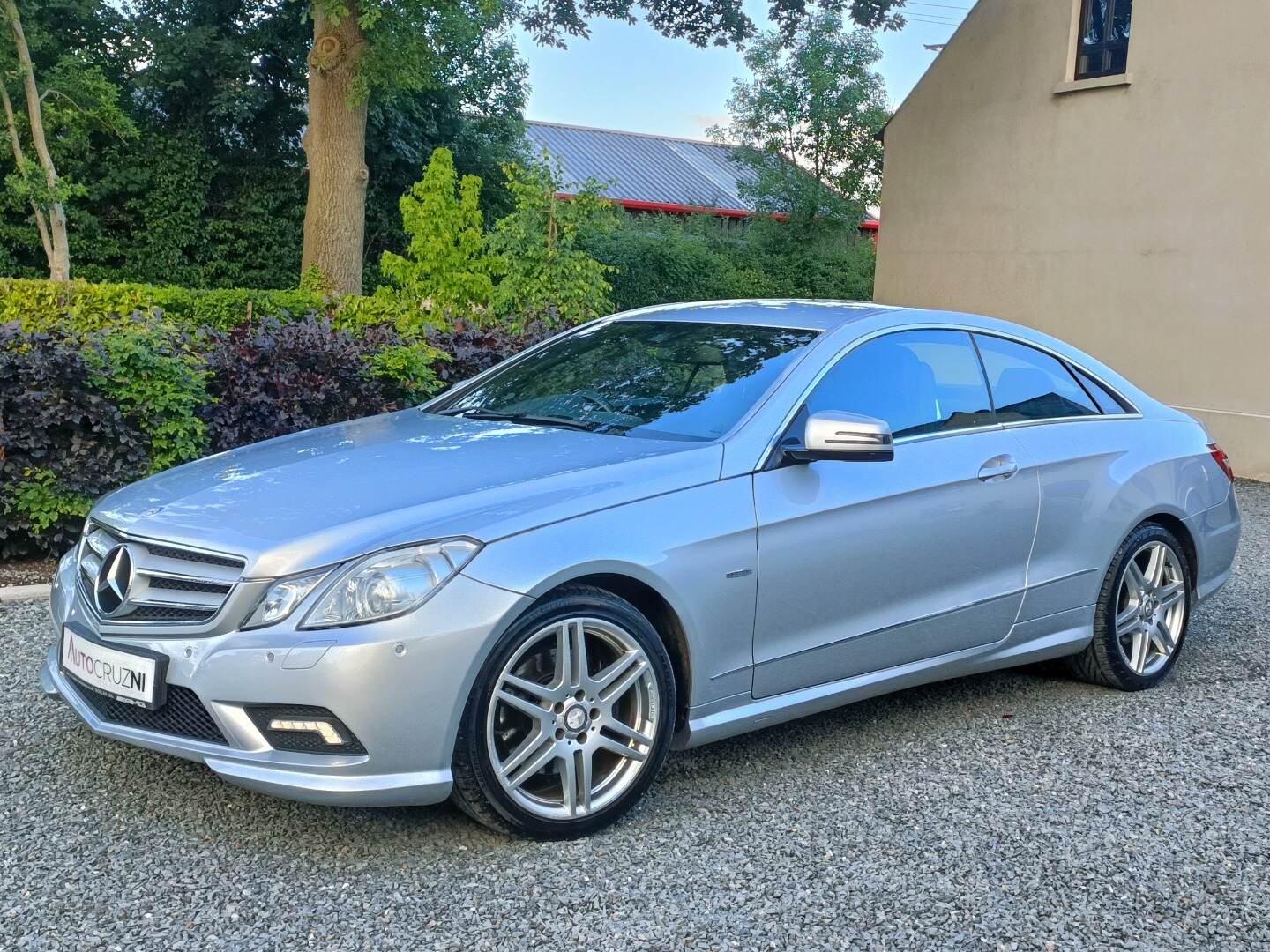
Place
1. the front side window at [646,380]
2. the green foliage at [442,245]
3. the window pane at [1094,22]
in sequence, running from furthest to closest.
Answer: the window pane at [1094,22] < the green foliage at [442,245] < the front side window at [646,380]

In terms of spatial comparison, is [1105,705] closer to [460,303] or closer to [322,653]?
[322,653]

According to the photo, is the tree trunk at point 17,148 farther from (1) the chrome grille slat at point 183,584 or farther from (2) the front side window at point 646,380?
(1) the chrome grille slat at point 183,584

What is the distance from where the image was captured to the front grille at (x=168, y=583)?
342 centimetres

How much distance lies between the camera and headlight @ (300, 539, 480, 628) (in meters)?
3.31

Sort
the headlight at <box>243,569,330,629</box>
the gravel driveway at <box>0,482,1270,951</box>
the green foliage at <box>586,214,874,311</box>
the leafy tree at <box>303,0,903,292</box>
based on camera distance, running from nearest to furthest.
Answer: the gravel driveway at <box>0,482,1270,951</box>
the headlight at <box>243,569,330,629</box>
the leafy tree at <box>303,0,903,292</box>
the green foliage at <box>586,214,874,311</box>

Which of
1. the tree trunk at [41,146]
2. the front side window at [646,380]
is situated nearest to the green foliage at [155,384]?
the front side window at [646,380]

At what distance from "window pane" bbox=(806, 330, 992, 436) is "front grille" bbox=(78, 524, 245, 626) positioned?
1.92 m

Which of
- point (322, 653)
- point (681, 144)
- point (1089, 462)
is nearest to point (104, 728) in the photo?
point (322, 653)

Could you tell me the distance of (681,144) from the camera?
197 ft

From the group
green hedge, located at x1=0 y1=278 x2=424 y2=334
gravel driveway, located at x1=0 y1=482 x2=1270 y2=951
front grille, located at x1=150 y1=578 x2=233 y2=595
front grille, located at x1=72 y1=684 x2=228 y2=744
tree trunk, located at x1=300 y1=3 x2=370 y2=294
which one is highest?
tree trunk, located at x1=300 y1=3 x2=370 y2=294

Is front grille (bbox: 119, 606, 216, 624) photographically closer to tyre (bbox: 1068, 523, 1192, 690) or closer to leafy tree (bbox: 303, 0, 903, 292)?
tyre (bbox: 1068, 523, 1192, 690)

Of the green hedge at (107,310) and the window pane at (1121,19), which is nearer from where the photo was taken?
the green hedge at (107,310)

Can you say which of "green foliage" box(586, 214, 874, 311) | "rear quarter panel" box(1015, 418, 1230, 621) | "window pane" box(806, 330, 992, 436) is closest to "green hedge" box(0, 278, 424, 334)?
"window pane" box(806, 330, 992, 436)

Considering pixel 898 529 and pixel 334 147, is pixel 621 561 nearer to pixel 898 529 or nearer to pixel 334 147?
pixel 898 529
